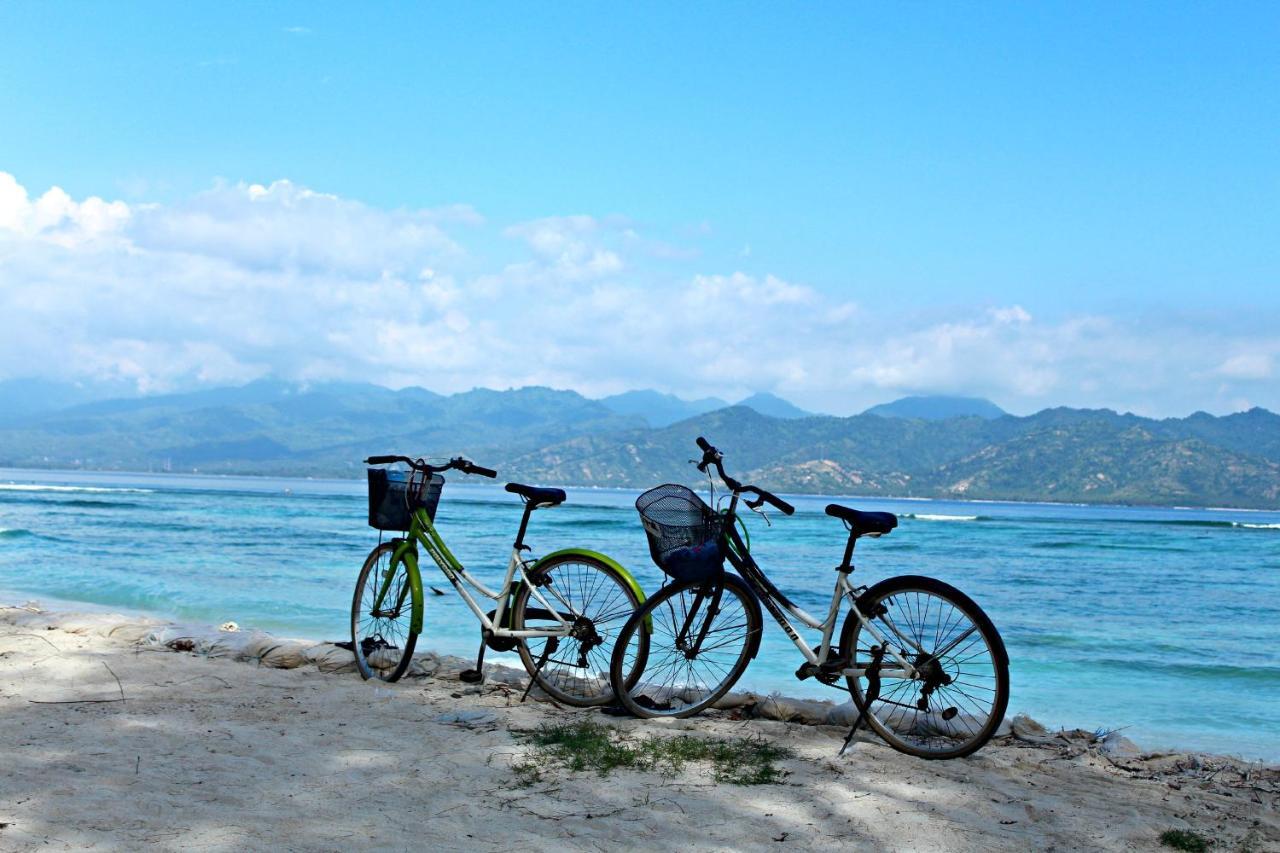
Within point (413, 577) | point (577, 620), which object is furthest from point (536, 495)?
point (413, 577)

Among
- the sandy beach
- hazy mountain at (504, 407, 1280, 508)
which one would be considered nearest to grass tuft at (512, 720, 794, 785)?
the sandy beach

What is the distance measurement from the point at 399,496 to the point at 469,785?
8.52ft

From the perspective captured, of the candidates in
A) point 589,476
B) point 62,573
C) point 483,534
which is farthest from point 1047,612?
point 589,476

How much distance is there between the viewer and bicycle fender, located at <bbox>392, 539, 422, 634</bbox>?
20.0 feet

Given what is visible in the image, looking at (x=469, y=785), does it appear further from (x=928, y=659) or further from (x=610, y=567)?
(x=928, y=659)

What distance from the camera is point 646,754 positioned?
181 inches

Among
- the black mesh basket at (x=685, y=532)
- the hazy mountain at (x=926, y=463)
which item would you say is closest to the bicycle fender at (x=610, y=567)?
the black mesh basket at (x=685, y=532)

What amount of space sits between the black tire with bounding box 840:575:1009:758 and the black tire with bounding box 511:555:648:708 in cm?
141

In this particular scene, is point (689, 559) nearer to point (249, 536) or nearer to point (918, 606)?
point (918, 606)

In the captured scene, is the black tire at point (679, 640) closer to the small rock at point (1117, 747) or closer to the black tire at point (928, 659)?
the black tire at point (928, 659)

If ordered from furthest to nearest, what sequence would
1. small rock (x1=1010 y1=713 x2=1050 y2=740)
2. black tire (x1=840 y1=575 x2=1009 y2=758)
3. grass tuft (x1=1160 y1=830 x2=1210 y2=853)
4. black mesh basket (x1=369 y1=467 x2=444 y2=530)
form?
black mesh basket (x1=369 y1=467 x2=444 y2=530)
small rock (x1=1010 y1=713 x2=1050 y2=740)
black tire (x1=840 y1=575 x2=1009 y2=758)
grass tuft (x1=1160 y1=830 x2=1210 y2=853)

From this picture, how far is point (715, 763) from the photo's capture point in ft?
14.8

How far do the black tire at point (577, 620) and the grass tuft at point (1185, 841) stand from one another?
2.78m

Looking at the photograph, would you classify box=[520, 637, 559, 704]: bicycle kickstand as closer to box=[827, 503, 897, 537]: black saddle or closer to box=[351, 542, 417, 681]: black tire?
box=[351, 542, 417, 681]: black tire
